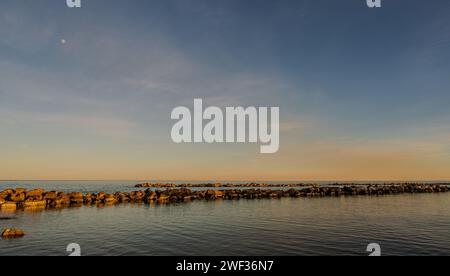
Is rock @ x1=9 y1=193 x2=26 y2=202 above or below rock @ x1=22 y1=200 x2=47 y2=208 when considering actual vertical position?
above

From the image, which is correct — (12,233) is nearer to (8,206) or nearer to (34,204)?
(8,206)

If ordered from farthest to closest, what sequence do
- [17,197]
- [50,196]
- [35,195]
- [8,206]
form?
1. [50,196]
2. [35,195]
3. [17,197]
4. [8,206]

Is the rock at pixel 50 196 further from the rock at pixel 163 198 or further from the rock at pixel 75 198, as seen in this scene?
the rock at pixel 163 198

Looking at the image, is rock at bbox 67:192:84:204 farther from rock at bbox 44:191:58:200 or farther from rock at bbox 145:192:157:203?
rock at bbox 145:192:157:203

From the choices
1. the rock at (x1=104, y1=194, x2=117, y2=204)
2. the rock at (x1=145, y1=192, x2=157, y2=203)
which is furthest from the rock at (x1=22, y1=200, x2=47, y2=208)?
the rock at (x1=145, y1=192, x2=157, y2=203)

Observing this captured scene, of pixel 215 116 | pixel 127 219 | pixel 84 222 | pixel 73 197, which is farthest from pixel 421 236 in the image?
pixel 73 197

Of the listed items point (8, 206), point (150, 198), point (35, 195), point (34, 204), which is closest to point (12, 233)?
point (8, 206)

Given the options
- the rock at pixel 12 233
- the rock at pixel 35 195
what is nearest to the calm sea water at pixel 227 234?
the rock at pixel 12 233

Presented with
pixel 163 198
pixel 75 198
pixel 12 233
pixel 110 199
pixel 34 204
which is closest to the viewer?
pixel 12 233

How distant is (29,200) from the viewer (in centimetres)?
5656

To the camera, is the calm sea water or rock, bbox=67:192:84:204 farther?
rock, bbox=67:192:84:204
